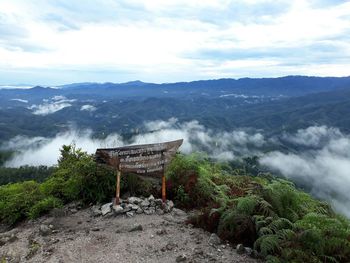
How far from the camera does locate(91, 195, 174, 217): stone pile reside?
9.41 meters

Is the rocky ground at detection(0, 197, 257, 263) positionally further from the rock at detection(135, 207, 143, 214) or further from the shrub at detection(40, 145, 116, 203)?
the shrub at detection(40, 145, 116, 203)

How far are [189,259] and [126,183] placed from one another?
4.22m

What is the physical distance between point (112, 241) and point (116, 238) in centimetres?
15

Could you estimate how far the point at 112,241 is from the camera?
310 inches

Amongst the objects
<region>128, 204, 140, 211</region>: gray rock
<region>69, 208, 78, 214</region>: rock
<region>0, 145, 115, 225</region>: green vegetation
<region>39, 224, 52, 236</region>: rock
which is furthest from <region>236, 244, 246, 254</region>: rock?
<region>69, 208, 78, 214</region>: rock

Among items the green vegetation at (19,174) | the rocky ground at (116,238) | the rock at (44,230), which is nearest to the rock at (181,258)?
the rocky ground at (116,238)

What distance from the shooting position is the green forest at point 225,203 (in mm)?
6238

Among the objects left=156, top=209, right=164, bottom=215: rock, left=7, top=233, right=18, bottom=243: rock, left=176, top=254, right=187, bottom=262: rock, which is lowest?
left=7, top=233, right=18, bottom=243: rock

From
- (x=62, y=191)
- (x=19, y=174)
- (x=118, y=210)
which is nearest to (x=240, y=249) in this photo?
(x=118, y=210)

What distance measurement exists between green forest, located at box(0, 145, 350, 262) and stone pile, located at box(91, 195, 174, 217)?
0.52 m

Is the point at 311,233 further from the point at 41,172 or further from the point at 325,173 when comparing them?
the point at 325,173

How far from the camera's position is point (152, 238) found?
26.1 feet

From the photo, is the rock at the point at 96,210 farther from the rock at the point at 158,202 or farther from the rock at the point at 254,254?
the rock at the point at 254,254

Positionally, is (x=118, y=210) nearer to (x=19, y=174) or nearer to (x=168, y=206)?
(x=168, y=206)
